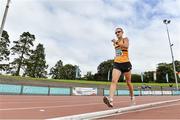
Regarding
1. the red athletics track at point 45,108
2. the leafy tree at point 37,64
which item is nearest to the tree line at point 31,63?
the leafy tree at point 37,64

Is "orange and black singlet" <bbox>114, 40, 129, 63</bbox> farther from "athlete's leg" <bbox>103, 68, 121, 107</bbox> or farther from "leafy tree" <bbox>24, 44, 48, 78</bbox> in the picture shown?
"leafy tree" <bbox>24, 44, 48, 78</bbox>

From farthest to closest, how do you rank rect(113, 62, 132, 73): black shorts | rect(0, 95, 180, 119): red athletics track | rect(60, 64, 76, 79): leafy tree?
rect(60, 64, 76, 79): leafy tree, rect(113, 62, 132, 73): black shorts, rect(0, 95, 180, 119): red athletics track

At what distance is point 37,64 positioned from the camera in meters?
97.0

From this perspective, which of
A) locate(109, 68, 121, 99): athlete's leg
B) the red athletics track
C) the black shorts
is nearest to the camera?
the red athletics track

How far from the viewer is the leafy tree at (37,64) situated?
299 feet

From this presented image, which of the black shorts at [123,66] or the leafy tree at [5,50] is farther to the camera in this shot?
the leafy tree at [5,50]

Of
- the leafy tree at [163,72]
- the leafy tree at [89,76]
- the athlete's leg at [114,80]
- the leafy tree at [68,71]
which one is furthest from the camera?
the leafy tree at [68,71]

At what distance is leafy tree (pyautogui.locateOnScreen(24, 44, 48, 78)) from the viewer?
91.1 m

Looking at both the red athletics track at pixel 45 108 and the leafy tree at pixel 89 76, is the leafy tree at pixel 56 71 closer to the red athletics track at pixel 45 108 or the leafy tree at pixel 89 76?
the leafy tree at pixel 89 76

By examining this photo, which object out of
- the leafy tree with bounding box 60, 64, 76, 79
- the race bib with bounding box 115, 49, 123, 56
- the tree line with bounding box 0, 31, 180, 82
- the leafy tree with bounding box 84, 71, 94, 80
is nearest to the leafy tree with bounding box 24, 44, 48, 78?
the tree line with bounding box 0, 31, 180, 82

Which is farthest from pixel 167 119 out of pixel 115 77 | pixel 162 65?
pixel 162 65

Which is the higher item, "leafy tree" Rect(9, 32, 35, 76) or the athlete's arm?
"leafy tree" Rect(9, 32, 35, 76)

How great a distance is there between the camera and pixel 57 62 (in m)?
145

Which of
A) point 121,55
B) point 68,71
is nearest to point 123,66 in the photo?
point 121,55
